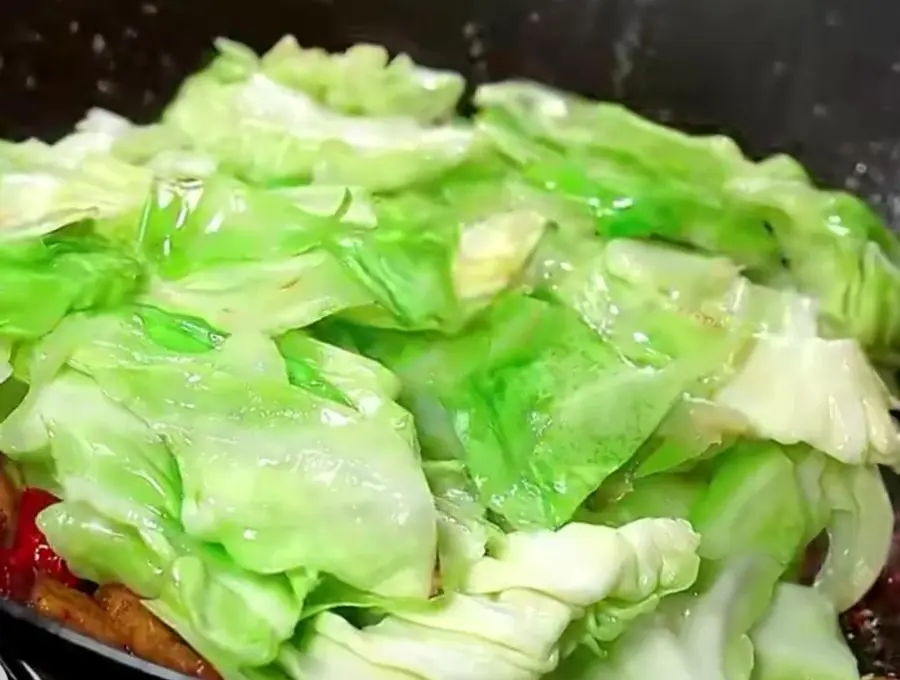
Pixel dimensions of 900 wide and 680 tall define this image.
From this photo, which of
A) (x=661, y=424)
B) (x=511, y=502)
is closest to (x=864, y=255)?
(x=661, y=424)

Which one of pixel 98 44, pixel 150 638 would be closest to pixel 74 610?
pixel 150 638

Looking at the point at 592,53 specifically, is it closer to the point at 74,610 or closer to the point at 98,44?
the point at 98,44

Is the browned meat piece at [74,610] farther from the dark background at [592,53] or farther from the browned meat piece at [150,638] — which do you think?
the dark background at [592,53]

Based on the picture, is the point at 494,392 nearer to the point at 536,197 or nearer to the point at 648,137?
the point at 536,197

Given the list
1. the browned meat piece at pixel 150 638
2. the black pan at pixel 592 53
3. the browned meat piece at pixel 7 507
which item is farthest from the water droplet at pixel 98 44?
the browned meat piece at pixel 150 638

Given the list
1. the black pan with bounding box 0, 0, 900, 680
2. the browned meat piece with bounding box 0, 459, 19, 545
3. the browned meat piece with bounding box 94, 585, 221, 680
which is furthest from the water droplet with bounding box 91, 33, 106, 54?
the browned meat piece with bounding box 94, 585, 221, 680

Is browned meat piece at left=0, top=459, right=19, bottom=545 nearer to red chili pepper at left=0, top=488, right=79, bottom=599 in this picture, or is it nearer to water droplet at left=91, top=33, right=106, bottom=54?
red chili pepper at left=0, top=488, right=79, bottom=599
